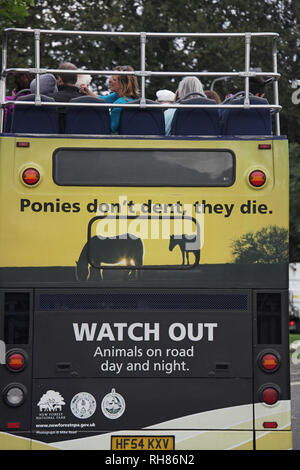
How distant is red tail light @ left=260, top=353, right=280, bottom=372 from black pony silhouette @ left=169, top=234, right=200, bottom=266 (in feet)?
2.89

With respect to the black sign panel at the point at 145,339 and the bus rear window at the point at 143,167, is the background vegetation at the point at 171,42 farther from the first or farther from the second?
the black sign panel at the point at 145,339

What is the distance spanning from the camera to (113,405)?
630 centimetres

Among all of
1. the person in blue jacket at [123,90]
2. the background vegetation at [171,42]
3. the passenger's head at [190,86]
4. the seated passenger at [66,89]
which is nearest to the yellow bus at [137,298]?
the seated passenger at [66,89]

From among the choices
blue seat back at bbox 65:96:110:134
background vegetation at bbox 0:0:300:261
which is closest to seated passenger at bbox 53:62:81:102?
blue seat back at bbox 65:96:110:134

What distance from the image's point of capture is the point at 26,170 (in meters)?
6.30

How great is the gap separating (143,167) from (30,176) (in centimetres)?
86

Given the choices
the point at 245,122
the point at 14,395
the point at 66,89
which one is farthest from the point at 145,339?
the point at 66,89

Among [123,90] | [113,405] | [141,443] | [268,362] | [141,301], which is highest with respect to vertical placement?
[123,90]

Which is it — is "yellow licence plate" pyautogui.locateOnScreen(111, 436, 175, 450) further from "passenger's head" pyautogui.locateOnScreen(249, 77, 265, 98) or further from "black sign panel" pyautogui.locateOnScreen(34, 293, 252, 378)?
"passenger's head" pyautogui.locateOnScreen(249, 77, 265, 98)

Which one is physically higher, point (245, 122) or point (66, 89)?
point (66, 89)

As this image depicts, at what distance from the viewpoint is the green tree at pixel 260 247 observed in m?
6.34

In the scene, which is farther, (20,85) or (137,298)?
(20,85)

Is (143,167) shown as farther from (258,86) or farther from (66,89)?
(258,86)

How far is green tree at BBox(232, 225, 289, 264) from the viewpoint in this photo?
634 cm
